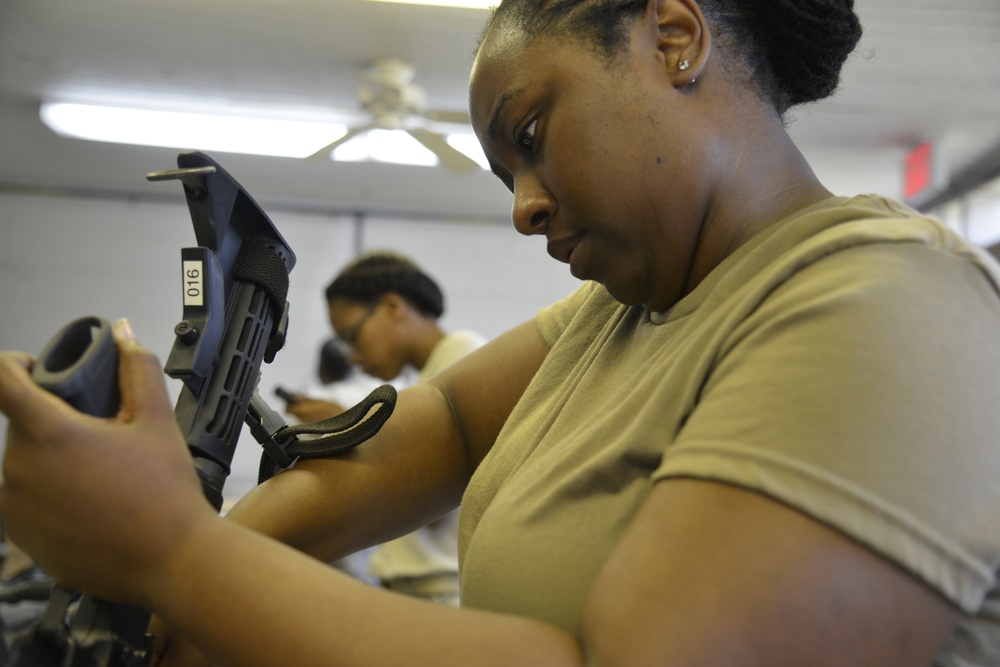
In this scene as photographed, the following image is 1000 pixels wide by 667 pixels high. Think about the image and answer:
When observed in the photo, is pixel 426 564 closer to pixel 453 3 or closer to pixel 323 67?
pixel 453 3

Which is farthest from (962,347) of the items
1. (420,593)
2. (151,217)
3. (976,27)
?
(151,217)

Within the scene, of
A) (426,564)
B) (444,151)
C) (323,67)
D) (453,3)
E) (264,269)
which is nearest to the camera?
Answer: (264,269)

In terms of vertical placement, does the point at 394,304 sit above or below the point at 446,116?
below

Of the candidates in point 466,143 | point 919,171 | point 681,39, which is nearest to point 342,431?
point 681,39

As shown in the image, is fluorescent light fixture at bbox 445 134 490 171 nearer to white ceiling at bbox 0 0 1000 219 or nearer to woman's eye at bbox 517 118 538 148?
white ceiling at bbox 0 0 1000 219

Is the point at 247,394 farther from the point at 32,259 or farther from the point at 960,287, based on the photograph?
the point at 32,259

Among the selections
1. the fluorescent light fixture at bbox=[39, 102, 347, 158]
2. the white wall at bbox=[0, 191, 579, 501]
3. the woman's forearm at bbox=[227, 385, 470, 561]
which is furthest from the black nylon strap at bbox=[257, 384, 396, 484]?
the white wall at bbox=[0, 191, 579, 501]

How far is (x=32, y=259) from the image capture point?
6367mm

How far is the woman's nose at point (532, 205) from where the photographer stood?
90cm

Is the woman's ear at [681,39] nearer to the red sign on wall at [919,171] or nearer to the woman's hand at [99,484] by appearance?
the woman's hand at [99,484]

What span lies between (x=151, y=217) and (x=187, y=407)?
6.16 m

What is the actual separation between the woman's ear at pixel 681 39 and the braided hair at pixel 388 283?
2.52m

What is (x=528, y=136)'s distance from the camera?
89 centimetres

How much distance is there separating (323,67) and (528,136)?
405cm
